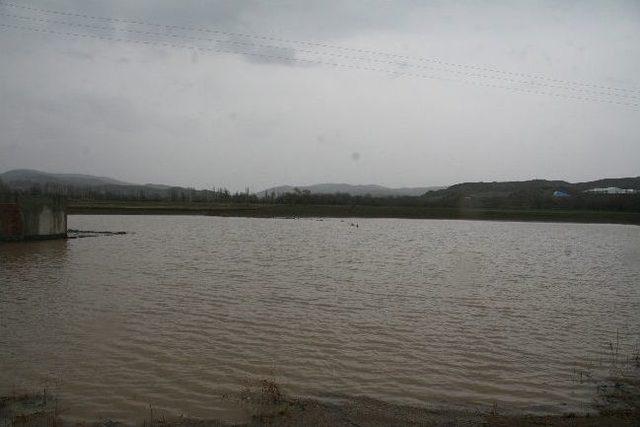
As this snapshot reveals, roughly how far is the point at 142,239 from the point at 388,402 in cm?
2877

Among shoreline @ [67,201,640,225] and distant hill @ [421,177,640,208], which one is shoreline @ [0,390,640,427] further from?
distant hill @ [421,177,640,208]

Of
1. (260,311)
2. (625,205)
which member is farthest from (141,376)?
(625,205)

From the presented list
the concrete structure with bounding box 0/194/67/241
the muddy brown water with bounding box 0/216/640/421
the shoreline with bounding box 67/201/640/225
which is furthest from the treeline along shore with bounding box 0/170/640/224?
the muddy brown water with bounding box 0/216/640/421

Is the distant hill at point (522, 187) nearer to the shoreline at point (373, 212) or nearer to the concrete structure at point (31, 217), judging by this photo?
the shoreline at point (373, 212)

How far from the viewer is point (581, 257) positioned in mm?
26922

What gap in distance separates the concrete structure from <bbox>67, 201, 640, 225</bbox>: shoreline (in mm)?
38576

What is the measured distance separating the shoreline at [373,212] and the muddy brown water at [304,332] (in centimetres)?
5006

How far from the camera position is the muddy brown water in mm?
7367

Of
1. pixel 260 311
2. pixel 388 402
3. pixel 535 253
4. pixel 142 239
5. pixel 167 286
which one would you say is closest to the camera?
pixel 388 402

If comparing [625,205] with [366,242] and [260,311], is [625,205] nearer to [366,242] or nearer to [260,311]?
[366,242]

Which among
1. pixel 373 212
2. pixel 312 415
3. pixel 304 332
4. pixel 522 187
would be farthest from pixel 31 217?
pixel 522 187

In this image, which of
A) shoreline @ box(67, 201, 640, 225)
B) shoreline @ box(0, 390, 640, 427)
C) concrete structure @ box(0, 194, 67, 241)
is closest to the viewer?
shoreline @ box(0, 390, 640, 427)

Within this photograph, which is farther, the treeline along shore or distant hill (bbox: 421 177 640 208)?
distant hill (bbox: 421 177 640 208)

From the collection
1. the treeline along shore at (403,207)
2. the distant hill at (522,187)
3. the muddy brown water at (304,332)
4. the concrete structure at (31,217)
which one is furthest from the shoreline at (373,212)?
the muddy brown water at (304,332)
